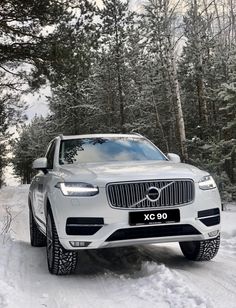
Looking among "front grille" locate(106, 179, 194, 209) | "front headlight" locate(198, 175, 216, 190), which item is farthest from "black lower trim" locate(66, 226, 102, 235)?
"front headlight" locate(198, 175, 216, 190)

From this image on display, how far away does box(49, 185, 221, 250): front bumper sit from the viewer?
5434mm

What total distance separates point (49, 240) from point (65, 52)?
10.9 metres

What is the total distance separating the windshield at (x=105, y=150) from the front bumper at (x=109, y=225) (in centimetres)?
136

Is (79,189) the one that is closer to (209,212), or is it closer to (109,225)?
(109,225)

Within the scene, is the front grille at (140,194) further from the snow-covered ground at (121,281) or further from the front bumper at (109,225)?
the snow-covered ground at (121,281)

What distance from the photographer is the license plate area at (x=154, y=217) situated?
5.47 meters

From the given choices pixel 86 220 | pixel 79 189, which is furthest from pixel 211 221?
pixel 79 189

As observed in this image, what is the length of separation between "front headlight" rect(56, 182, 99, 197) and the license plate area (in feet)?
1.67

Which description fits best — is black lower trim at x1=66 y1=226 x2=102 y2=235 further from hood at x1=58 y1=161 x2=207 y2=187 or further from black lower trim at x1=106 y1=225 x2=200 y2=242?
hood at x1=58 y1=161 x2=207 y2=187

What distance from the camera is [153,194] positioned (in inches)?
219

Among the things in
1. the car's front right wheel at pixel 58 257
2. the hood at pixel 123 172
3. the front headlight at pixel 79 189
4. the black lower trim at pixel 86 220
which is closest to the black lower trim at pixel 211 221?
the hood at pixel 123 172

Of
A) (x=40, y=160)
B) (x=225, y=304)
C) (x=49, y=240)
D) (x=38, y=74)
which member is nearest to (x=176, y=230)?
(x=225, y=304)

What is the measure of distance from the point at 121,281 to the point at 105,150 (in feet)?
7.59

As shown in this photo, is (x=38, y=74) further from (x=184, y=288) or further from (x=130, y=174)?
(x=184, y=288)
